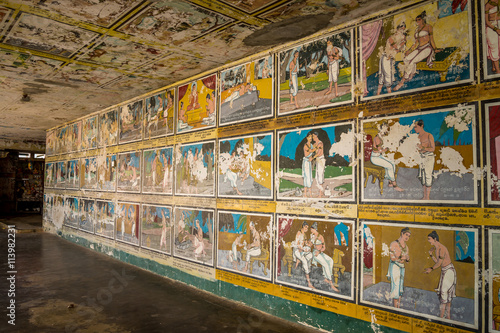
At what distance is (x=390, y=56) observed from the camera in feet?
13.1

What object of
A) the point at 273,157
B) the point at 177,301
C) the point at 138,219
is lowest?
the point at 177,301

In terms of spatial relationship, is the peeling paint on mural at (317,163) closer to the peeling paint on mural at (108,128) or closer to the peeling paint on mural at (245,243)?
the peeling paint on mural at (245,243)

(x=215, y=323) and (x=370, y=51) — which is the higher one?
(x=370, y=51)

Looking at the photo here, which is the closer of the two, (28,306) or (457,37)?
(457,37)

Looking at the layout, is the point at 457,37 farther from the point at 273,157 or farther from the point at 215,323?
the point at 215,323

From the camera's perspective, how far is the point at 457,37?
3.52 metres

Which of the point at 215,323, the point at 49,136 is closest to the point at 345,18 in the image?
the point at 215,323

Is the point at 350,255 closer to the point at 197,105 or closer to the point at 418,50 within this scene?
the point at 418,50

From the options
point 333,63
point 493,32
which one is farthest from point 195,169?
point 493,32

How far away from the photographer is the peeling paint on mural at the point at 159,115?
24.7 feet

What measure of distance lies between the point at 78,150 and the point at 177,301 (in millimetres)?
8188

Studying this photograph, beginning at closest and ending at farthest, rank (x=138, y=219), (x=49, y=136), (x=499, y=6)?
1. (x=499, y=6)
2. (x=138, y=219)
3. (x=49, y=136)

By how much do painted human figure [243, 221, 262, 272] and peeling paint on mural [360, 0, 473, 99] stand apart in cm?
264

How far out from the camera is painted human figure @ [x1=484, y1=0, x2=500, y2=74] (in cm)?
325
